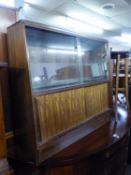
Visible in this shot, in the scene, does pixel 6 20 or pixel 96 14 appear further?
pixel 96 14

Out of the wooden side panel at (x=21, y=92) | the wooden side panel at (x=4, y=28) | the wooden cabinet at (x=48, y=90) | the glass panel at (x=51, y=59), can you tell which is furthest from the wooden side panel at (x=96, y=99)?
the wooden side panel at (x=4, y=28)

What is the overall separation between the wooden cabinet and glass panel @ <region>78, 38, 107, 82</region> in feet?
0.03

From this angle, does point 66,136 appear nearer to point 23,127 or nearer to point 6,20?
point 23,127

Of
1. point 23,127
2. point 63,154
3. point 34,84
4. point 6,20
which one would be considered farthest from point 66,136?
point 6,20

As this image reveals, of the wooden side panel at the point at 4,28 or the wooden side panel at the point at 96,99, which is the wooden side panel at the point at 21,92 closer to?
the wooden side panel at the point at 4,28

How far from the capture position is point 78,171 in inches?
53.2

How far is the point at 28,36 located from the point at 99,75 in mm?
1125

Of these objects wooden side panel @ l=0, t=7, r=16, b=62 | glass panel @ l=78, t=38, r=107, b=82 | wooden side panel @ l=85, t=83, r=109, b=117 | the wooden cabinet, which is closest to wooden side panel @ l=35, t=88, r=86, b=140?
the wooden cabinet

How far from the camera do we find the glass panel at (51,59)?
4.42ft

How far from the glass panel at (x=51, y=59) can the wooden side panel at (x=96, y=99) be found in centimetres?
23

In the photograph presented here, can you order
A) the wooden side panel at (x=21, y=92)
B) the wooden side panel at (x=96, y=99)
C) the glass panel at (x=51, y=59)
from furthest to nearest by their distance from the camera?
1. the wooden side panel at (x=96, y=99)
2. the glass panel at (x=51, y=59)
3. the wooden side panel at (x=21, y=92)

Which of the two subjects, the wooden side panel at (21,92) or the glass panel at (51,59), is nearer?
the wooden side panel at (21,92)

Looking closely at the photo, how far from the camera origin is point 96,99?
204 centimetres

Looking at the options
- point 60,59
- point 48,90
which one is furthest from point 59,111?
point 60,59
